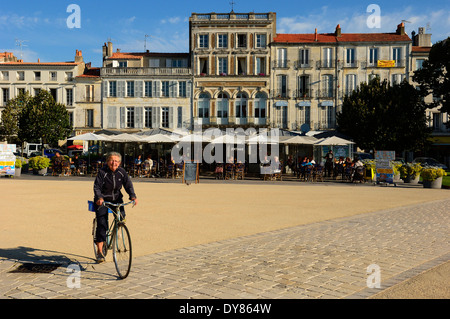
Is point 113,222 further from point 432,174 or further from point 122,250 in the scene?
point 432,174

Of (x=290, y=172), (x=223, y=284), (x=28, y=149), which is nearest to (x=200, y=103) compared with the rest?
(x=290, y=172)

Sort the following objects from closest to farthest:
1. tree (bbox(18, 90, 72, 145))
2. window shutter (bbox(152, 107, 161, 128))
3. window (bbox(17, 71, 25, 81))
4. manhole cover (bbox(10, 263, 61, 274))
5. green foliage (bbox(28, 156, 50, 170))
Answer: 1. manhole cover (bbox(10, 263, 61, 274))
2. green foliage (bbox(28, 156, 50, 170))
3. tree (bbox(18, 90, 72, 145))
4. window shutter (bbox(152, 107, 161, 128))
5. window (bbox(17, 71, 25, 81))

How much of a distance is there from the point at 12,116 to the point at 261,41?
83.2 ft

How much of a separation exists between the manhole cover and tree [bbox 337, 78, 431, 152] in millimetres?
32298

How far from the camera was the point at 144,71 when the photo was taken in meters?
42.6

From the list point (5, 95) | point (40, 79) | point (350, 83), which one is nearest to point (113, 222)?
point (350, 83)

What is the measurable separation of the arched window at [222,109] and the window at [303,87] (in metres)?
6.87

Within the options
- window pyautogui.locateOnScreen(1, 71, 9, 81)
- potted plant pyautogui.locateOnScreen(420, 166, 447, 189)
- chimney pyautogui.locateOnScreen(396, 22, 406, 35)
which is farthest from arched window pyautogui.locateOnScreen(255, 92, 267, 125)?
window pyautogui.locateOnScreen(1, 71, 9, 81)

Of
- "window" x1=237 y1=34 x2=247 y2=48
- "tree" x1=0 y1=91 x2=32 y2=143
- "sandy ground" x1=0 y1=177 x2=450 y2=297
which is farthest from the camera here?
"tree" x1=0 y1=91 x2=32 y2=143

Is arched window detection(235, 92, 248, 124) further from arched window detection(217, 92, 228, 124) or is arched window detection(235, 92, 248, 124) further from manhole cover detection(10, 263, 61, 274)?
manhole cover detection(10, 263, 61, 274)

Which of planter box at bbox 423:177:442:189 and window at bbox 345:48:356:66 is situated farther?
window at bbox 345:48:356:66

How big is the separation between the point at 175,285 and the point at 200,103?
3833 centimetres

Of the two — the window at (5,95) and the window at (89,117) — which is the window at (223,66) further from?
the window at (5,95)

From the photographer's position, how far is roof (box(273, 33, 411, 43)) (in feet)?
139
